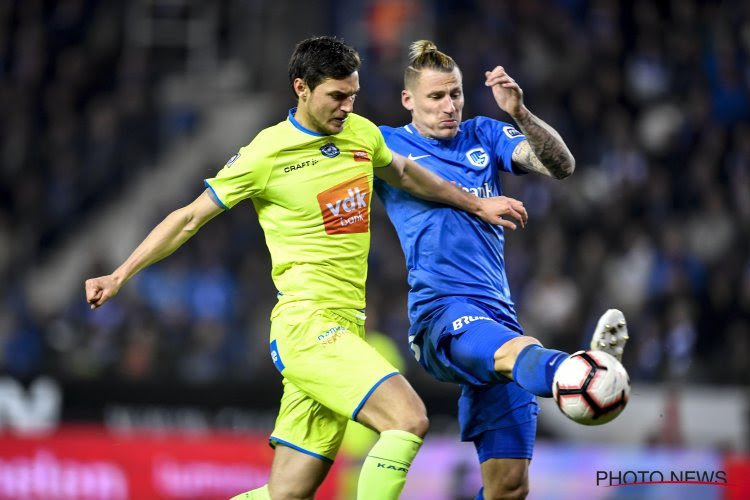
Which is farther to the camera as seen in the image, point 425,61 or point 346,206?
point 425,61

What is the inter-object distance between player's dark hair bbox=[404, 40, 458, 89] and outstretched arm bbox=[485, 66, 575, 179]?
309 millimetres

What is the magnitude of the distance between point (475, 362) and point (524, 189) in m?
8.41

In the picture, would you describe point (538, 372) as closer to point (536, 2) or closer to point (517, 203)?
point (517, 203)

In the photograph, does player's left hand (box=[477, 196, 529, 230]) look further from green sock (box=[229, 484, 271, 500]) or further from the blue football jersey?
green sock (box=[229, 484, 271, 500])

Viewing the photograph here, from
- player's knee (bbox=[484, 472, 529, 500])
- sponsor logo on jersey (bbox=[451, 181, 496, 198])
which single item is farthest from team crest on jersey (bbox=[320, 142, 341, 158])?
player's knee (bbox=[484, 472, 529, 500])

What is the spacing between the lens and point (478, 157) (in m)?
6.24

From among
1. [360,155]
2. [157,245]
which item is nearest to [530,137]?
[360,155]

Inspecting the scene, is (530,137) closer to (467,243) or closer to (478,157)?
(478,157)

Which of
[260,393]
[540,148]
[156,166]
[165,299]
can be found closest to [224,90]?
[156,166]

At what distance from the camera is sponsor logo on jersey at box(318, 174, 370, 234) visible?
18.2ft

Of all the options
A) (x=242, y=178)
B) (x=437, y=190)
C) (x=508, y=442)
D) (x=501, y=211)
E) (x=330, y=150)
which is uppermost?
(x=330, y=150)

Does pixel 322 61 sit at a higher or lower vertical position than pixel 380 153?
higher

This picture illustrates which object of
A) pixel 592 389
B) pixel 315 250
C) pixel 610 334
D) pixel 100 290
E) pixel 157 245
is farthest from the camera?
pixel 315 250

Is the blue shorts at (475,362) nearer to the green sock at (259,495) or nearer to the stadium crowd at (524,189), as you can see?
the green sock at (259,495)
